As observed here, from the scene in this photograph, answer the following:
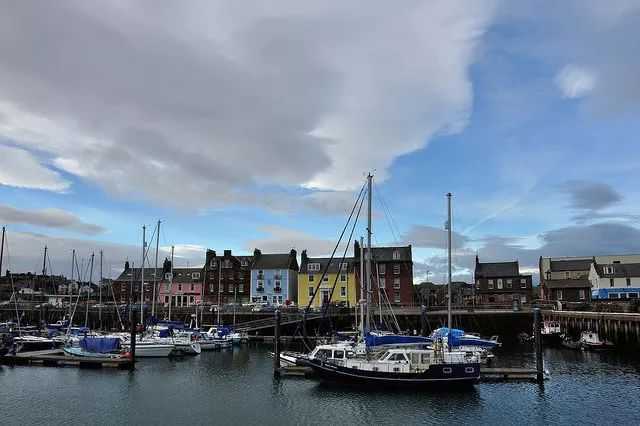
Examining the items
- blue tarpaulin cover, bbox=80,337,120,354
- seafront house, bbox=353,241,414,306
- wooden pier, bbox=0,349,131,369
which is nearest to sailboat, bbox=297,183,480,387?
wooden pier, bbox=0,349,131,369

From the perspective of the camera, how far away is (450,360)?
37.1 meters

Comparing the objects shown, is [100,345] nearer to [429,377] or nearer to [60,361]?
[60,361]

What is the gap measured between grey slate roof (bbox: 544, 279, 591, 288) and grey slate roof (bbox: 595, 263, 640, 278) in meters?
4.20

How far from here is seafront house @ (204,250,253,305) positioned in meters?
106

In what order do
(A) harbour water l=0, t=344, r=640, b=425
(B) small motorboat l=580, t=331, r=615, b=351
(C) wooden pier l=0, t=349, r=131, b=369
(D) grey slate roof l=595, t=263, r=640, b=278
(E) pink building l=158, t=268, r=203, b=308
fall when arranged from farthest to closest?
1. (E) pink building l=158, t=268, r=203, b=308
2. (D) grey slate roof l=595, t=263, r=640, b=278
3. (B) small motorboat l=580, t=331, r=615, b=351
4. (C) wooden pier l=0, t=349, r=131, b=369
5. (A) harbour water l=0, t=344, r=640, b=425

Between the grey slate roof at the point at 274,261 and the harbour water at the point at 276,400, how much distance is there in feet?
186

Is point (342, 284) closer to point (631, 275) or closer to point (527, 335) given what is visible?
point (527, 335)

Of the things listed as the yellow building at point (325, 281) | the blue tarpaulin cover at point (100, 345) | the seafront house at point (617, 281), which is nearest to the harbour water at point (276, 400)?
the blue tarpaulin cover at point (100, 345)

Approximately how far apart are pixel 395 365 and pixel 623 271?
77918 mm

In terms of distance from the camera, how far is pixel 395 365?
36.5m

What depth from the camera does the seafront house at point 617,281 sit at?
9519 centimetres

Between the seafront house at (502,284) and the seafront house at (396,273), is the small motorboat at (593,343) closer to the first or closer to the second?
the seafront house at (396,273)

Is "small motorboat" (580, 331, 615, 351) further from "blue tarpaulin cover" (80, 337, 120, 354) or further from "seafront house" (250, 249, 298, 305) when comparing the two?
"seafront house" (250, 249, 298, 305)

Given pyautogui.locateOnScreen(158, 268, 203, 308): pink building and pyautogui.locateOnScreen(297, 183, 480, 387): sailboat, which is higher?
pyautogui.locateOnScreen(158, 268, 203, 308): pink building
